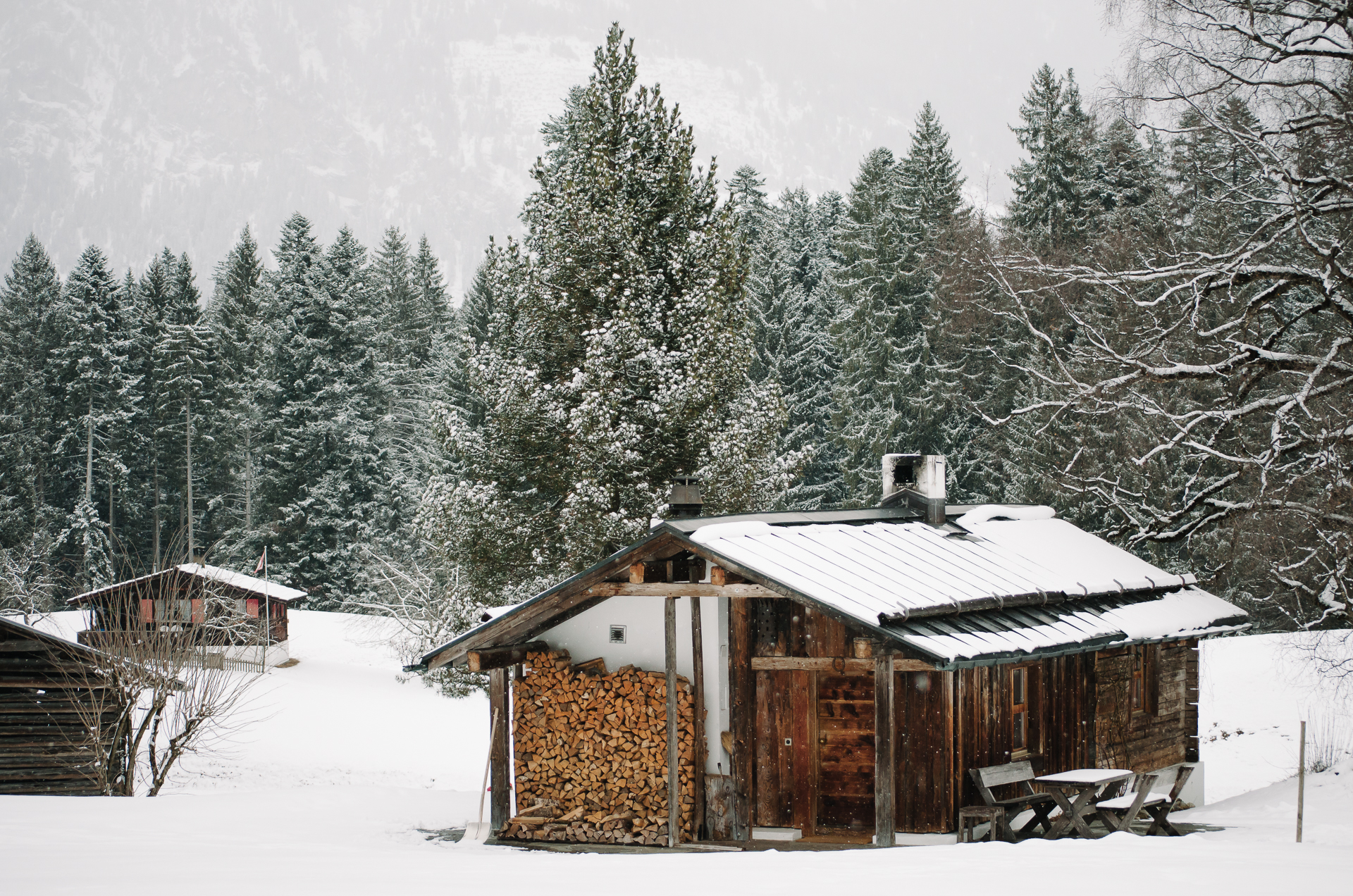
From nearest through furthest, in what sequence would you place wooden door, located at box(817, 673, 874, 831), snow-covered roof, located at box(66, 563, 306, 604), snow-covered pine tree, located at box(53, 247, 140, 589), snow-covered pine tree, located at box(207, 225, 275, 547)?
wooden door, located at box(817, 673, 874, 831) → snow-covered roof, located at box(66, 563, 306, 604) → snow-covered pine tree, located at box(53, 247, 140, 589) → snow-covered pine tree, located at box(207, 225, 275, 547)

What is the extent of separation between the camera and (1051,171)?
39.4 m

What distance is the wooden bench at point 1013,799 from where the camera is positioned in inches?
486

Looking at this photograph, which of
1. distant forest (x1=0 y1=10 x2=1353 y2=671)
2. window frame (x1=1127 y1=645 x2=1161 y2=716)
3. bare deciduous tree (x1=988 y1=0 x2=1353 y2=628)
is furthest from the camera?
window frame (x1=1127 y1=645 x2=1161 y2=716)

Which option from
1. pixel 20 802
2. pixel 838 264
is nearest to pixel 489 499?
pixel 20 802

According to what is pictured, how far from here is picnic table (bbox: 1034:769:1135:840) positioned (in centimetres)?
1200

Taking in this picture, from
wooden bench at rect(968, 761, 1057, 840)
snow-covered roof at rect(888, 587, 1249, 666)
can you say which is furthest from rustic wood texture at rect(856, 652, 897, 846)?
wooden bench at rect(968, 761, 1057, 840)

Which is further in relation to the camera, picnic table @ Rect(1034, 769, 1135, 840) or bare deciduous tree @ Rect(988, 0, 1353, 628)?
bare deciduous tree @ Rect(988, 0, 1353, 628)

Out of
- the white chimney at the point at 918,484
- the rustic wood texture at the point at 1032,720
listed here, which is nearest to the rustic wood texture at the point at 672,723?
the rustic wood texture at the point at 1032,720

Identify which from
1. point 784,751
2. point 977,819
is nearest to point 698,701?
point 784,751

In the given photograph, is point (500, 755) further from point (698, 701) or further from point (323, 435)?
point (323, 435)

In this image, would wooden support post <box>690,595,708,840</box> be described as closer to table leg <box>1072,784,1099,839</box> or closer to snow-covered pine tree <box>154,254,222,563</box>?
table leg <box>1072,784,1099,839</box>

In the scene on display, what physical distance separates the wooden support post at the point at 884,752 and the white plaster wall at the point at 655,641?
2.27 m

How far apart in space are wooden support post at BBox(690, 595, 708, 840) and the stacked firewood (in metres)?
0.09

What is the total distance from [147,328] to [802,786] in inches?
2022
